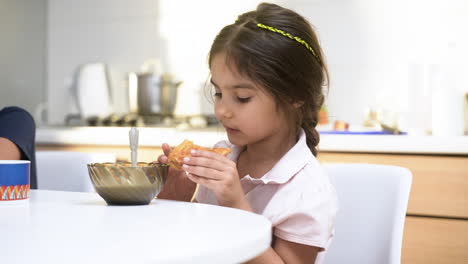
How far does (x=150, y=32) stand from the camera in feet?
10.3

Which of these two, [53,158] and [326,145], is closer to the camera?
[53,158]

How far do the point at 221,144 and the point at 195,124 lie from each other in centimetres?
147

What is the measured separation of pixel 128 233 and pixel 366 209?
2.33ft

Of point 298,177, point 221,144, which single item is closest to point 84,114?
point 221,144

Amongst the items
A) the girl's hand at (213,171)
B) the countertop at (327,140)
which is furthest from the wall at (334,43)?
the girl's hand at (213,171)

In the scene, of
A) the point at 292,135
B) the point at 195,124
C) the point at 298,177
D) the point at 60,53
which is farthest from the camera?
the point at 60,53

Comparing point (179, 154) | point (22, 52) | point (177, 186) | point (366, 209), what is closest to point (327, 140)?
point (366, 209)

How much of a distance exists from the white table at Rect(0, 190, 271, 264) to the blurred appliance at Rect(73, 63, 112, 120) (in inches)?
82.8

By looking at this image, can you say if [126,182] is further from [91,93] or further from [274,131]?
[91,93]

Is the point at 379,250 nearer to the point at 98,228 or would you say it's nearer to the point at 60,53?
the point at 98,228

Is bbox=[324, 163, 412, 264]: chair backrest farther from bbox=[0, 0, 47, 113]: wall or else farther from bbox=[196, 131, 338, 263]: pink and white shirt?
bbox=[0, 0, 47, 113]: wall

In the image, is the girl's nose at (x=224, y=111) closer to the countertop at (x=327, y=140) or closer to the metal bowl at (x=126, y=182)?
the metal bowl at (x=126, y=182)

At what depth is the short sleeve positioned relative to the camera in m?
1.02

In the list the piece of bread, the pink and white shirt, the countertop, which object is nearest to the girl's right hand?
the pink and white shirt
